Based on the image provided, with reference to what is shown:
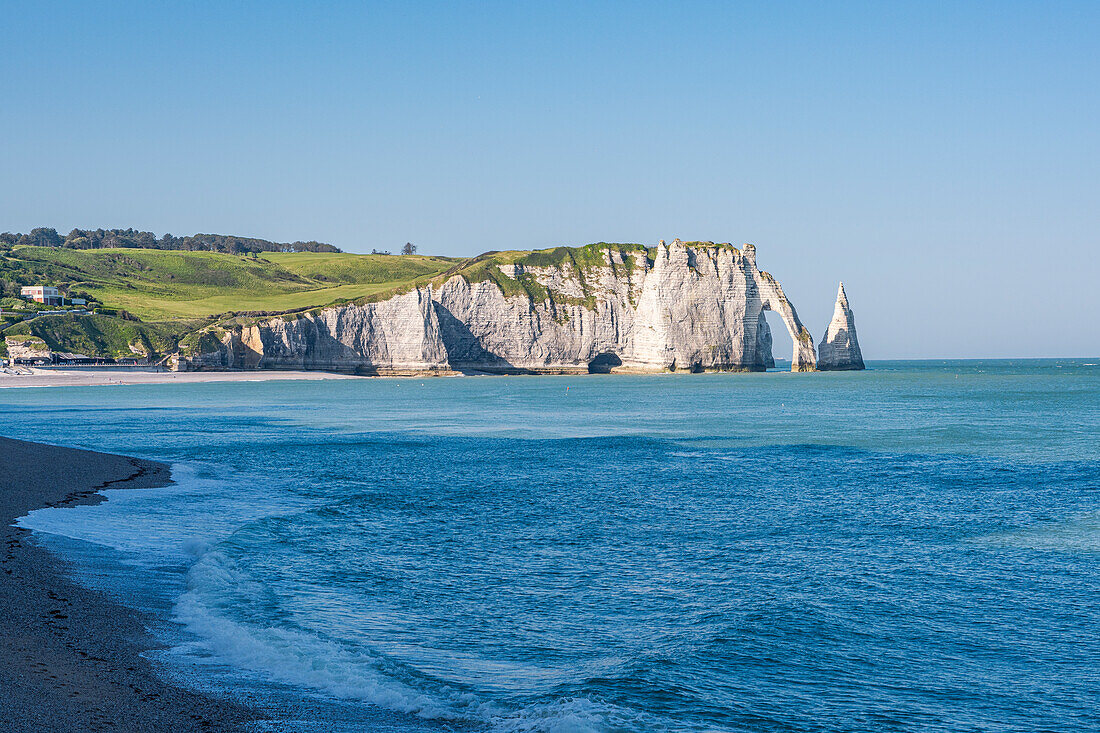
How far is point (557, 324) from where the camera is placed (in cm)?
13738

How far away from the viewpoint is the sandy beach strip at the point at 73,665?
8.02m

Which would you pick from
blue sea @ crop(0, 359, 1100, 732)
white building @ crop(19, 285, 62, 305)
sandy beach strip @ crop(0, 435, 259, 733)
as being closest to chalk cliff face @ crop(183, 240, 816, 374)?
white building @ crop(19, 285, 62, 305)

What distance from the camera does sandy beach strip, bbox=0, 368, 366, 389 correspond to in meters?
106

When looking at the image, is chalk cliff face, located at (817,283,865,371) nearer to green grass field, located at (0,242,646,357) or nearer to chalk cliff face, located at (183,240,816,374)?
chalk cliff face, located at (183,240,816,374)

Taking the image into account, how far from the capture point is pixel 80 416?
55.9m

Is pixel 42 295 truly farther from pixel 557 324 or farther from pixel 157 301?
pixel 557 324

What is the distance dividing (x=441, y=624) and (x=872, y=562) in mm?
8677

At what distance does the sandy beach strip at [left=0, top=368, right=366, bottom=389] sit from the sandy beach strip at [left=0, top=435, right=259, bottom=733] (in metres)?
103

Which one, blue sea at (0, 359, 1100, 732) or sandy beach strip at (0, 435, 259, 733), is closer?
sandy beach strip at (0, 435, 259, 733)

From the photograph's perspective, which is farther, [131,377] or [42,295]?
[42,295]

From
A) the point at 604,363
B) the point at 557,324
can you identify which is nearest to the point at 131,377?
the point at 557,324

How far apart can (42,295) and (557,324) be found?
300 ft

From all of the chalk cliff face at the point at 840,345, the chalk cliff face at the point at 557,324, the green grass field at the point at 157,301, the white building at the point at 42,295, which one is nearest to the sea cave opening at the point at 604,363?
the chalk cliff face at the point at 557,324

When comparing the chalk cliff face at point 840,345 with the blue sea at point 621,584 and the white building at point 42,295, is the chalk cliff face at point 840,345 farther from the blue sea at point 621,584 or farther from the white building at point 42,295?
the white building at point 42,295
